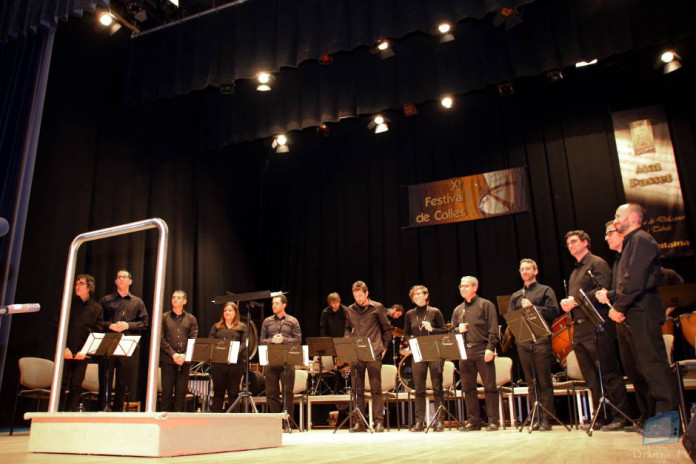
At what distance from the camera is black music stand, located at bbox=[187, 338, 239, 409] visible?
20.2ft

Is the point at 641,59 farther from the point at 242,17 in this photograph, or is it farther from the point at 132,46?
the point at 132,46

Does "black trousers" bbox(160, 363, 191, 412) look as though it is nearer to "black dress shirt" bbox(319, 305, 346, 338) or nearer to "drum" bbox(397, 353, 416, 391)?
"black dress shirt" bbox(319, 305, 346, 338)

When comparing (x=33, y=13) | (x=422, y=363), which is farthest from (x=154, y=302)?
(x=33, y=13)

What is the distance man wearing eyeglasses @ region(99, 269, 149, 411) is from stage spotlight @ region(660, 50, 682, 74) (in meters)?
7.90

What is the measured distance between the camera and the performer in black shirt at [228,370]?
6.69 meters

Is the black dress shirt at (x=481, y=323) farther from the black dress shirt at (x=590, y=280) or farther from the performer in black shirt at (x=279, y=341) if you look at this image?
the performer in black shirt at (x=279, y=341)

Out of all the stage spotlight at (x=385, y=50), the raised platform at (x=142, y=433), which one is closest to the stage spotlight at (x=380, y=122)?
the stage spotlight at (x=385, y=50)

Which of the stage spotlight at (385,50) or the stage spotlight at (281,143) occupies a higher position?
the stage spotlight at (385,50)

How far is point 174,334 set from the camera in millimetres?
6633

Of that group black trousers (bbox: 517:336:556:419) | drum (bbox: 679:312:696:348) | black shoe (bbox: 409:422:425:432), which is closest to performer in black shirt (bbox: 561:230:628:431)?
black trousers (bbox: 517:336:556:419)

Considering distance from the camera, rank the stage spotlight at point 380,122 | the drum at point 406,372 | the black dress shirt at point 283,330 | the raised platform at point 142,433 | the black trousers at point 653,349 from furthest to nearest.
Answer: the stage spotlight at point 380,122 < the drum at point 406,372 < the black dress shirt at point 283,330 < the black trousers at point 653,349 < the raised platform at point 142,433

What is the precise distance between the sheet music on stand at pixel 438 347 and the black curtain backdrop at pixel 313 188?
378 centimetres

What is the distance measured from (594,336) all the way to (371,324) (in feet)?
8.03

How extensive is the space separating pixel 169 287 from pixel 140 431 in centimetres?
652
